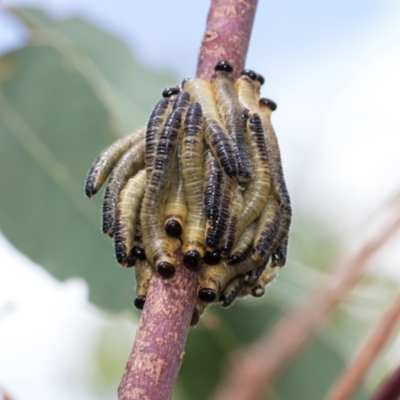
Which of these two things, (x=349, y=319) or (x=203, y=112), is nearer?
(x=203, y=112)

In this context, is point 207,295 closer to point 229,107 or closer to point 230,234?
point 230,234

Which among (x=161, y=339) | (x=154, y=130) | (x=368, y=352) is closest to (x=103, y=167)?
(x=154, y=130)

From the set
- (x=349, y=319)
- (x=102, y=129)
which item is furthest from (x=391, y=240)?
(x=349, y=319)

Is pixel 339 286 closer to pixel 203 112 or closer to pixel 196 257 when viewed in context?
pixel 196 257

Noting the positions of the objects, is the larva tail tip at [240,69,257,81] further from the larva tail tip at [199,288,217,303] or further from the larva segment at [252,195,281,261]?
the larva tail tip at [199,288,217,303]

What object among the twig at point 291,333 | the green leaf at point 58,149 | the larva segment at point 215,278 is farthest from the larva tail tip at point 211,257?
the green leaf at point 58,149

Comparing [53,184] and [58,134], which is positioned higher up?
[58,134]

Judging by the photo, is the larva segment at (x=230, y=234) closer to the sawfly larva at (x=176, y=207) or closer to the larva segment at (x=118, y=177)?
the sawfly larva at (x=176, y=207)
